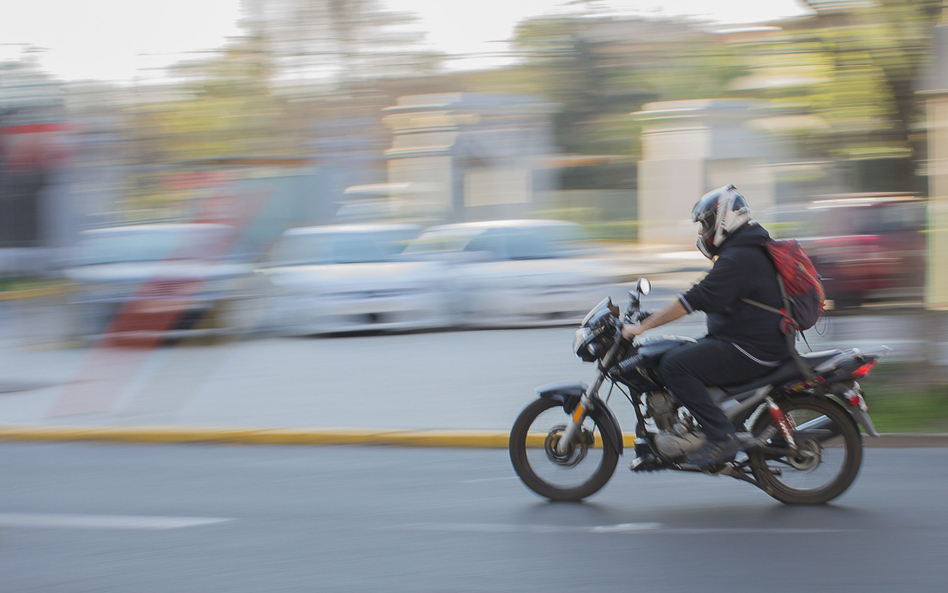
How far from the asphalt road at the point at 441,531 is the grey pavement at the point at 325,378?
1461mm

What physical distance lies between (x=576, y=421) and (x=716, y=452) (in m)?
A: 0.78

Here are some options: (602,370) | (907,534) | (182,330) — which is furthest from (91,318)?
(907,534)

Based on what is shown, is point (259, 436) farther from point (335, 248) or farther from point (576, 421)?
point (335, 248)

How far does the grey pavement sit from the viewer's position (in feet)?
28.6

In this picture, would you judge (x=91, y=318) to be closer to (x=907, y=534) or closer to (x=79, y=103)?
(x=907, y=534)

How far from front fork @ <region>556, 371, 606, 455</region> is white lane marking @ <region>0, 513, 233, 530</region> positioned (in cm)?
187

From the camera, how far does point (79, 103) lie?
93.8 ft

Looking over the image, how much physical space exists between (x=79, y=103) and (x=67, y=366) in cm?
1829

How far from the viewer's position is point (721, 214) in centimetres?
550

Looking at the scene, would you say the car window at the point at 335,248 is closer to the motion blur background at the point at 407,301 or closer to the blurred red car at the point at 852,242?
the motion blur background at the point at 407,301

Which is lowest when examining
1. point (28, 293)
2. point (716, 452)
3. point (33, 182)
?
point (28, 293)

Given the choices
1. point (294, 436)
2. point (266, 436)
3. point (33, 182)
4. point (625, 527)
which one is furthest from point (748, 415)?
point (33, 182)

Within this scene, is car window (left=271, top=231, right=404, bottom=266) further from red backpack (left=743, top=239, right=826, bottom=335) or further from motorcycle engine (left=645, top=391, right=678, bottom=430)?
red backpack (left=743, top=239, right=826, bottom=335)

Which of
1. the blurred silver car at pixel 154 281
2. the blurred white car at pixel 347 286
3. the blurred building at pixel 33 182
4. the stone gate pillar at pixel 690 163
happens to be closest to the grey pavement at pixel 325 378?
the blurred white car at pixel 347 286
